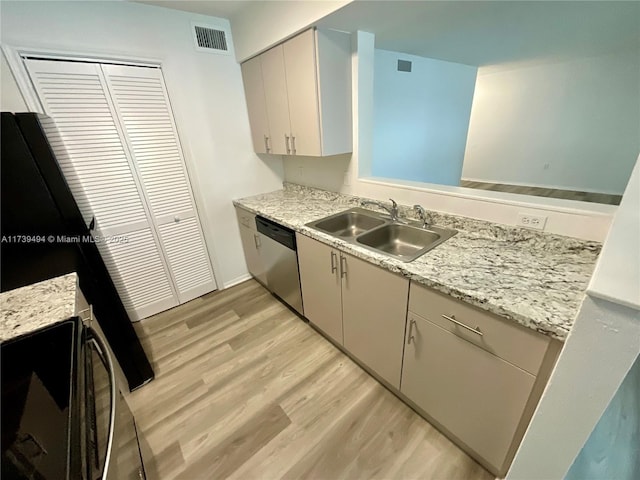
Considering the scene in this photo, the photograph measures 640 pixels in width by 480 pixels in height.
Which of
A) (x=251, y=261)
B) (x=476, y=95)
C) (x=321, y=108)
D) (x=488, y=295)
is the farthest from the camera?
(x=476, y=95)

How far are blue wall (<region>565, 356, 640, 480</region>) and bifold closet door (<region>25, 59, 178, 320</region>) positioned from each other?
251cm

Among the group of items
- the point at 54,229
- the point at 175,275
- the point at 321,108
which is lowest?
the point at 175,275

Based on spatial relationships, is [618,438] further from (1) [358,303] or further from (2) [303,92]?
(2) [303,92]

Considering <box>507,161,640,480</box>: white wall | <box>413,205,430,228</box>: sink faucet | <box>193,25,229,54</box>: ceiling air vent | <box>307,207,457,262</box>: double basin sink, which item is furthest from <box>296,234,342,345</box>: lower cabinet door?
<box>193,25,229,54</box>: ceiling air vent

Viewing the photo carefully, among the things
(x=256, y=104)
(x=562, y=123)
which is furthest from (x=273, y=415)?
(x=562, y=123)

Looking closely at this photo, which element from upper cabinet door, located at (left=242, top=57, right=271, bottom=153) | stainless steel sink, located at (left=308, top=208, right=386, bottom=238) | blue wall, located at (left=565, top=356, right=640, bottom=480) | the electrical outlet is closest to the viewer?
blue wall, located at (left=565, top=356, right=640, bottom=480)

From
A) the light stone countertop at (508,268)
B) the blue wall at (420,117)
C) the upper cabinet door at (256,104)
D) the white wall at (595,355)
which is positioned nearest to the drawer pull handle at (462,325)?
the light stone countertop at (508,268)

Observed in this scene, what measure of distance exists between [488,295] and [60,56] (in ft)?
8.83

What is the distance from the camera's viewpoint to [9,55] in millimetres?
1432

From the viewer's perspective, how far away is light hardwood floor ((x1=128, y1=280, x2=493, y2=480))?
1.22 metres

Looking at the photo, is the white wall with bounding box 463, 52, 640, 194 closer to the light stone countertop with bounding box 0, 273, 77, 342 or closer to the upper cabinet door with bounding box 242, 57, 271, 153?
the upper cabinet door with bounding box 242, 57, 271, 153

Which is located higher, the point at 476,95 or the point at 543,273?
the point at 476,95

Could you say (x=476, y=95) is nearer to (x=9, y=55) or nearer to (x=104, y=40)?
(x=104, y=40)

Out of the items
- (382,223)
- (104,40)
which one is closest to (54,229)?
(104,40)
